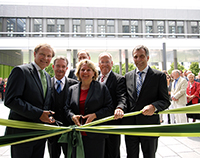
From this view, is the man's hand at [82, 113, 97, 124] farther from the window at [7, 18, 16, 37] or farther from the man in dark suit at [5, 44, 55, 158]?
the window at [7, 18, 16, 37]

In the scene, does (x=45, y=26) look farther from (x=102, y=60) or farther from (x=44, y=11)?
(x=102, y=60)

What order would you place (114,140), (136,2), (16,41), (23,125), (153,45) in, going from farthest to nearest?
(136,2), (153,45), (16,41), (114,140), (23,125)

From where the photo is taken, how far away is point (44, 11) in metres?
20.0

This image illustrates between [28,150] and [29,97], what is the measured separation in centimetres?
67

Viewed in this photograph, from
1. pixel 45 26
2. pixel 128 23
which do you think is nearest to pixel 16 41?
pixel 45 26

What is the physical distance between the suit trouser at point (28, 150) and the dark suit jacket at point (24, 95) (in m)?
0.19

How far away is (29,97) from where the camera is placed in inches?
82.0

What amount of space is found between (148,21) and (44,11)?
13.3m

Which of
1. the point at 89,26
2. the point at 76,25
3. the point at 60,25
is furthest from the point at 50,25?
the point at 89,26

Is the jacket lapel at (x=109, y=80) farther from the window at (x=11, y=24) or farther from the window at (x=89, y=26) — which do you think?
the window at (x=11, y=24)

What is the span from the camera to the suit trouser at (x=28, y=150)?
6.60 feet

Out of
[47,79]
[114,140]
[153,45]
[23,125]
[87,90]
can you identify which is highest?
[153,45]

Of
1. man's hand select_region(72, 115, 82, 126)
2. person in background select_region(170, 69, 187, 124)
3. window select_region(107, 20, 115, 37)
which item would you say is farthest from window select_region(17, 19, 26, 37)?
man's hand select_region(72, 115, 82, 126)

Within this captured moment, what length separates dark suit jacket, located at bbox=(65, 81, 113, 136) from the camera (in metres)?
2.28
